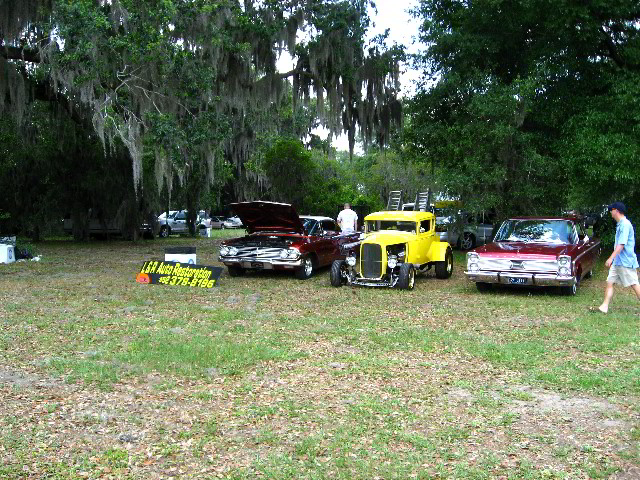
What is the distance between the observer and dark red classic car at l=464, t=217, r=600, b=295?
436 inches

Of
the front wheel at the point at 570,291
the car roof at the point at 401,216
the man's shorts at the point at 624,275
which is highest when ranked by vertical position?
the car roof at the point at 401,216

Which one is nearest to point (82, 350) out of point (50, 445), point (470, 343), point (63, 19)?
point (50, 445)

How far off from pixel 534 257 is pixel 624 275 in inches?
79.8

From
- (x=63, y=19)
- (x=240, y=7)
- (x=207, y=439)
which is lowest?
(x=207, y=439)

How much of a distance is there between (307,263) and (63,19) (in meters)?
7.36

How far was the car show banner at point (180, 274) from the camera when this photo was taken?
1245 centimetres

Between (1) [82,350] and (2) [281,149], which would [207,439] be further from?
(2) [281,149]

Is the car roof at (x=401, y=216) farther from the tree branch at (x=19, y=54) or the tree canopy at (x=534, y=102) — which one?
the tree branch at (x=19, y=54)

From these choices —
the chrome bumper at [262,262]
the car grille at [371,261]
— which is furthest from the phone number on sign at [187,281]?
the car grille at [371,261]

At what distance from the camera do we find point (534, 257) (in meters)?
11.2

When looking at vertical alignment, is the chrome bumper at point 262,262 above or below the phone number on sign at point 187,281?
above

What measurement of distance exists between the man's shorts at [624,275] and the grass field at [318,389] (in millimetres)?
531

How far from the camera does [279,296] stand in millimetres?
11586

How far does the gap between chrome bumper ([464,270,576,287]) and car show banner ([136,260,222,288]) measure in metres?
5.02
